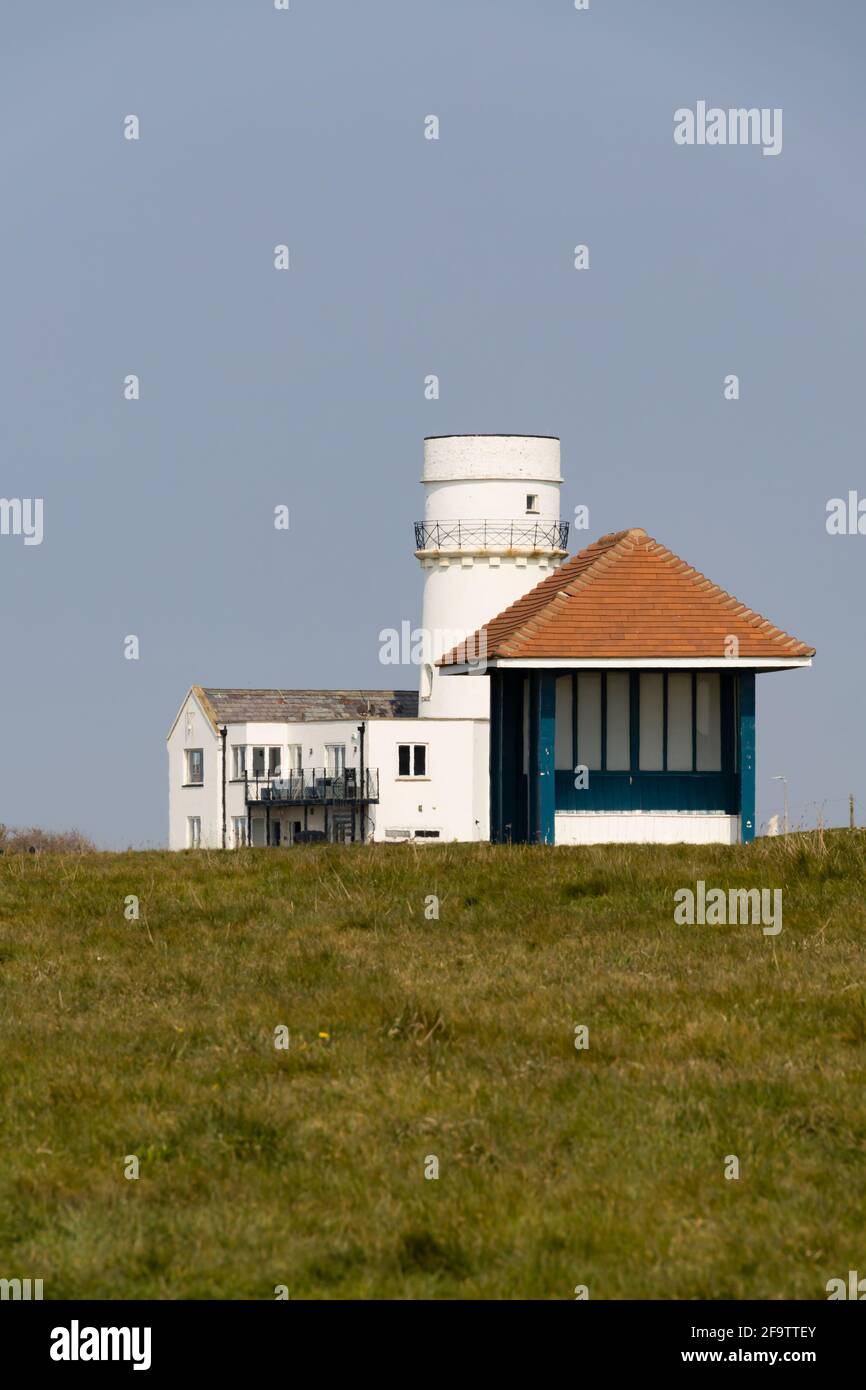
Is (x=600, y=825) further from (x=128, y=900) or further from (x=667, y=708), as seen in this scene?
(x=128, y=900)

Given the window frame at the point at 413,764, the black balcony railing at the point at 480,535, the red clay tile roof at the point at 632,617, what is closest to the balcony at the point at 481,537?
the black balcony railing at the point at 480,535

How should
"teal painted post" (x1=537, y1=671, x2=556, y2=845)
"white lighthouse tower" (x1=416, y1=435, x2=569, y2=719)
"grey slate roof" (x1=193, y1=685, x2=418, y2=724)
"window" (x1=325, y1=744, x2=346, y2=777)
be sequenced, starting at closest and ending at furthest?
1. "teal painted post" (x1=537, y1=671, x2=556, y2=845)
2. "white lighthouse tower" (x1=416, y1=435, x2=569, y2=719)
3. "window" (x1=325, y1=744, x2=346, y2=777)
4. "grey slate roof" (x1=193, y1=685, x2=418, y2=724)

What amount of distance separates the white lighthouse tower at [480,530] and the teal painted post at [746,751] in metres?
50.4

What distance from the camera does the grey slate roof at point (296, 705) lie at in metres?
96.6

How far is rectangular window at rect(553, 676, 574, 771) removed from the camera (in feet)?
89.7

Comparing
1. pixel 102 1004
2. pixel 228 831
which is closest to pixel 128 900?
pixel 102 1004

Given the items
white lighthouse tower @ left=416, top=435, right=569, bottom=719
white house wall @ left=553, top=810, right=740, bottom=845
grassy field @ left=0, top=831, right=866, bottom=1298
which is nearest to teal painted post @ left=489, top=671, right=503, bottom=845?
white house wall @ left=553, top=810, right=740, bottom=845

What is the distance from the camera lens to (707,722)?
27781 millimetres

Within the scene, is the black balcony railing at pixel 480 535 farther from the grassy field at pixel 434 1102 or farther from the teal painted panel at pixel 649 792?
the grassy field at pixel 434 1102

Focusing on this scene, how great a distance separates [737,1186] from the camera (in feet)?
30.7

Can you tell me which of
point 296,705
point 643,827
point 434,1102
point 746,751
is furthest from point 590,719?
point 296,705

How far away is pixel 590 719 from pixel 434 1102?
17.0 m

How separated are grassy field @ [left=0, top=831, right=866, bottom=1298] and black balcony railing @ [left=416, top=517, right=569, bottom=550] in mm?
61813

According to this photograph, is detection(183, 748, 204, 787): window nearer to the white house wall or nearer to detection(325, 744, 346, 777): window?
detection(325, 744, 346, 777): window
